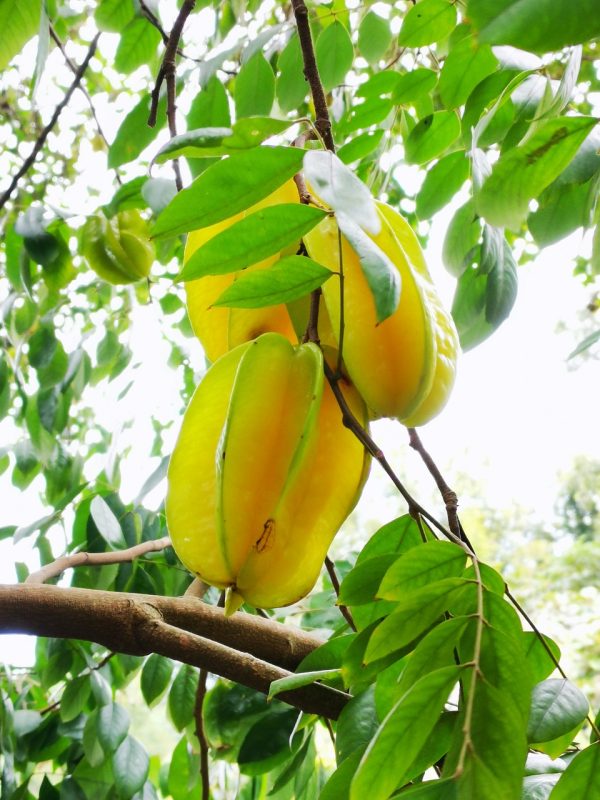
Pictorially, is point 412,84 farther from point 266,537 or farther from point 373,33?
point 266,537

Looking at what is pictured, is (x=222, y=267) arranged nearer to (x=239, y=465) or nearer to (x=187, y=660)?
(x=239, y=465)

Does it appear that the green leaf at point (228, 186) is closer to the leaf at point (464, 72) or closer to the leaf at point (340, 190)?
the leaf at point (340, 190)

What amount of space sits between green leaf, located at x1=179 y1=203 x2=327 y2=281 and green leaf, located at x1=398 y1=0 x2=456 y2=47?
0.45 m

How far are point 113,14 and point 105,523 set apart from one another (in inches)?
30.9

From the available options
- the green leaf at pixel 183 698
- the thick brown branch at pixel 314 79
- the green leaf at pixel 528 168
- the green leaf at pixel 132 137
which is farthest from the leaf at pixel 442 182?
the green leaf at pixel 183 698

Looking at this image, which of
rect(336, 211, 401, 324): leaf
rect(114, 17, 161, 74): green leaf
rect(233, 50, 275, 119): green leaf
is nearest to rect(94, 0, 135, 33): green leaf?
rect(114, 17, 161, 74): green leaf

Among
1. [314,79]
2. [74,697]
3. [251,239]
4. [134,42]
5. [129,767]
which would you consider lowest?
[129,767]

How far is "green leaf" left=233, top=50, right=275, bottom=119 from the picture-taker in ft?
3.26

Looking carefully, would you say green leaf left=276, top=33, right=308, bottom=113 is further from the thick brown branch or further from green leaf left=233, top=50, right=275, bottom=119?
the thick brown branch

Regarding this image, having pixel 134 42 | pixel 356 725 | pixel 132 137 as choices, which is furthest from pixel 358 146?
pixel 356 725

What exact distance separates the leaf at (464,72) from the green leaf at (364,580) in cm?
54

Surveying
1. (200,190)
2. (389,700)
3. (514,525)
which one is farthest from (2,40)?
(514,525)

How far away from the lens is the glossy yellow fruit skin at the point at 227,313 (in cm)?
69

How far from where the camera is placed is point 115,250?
1.39 meters
